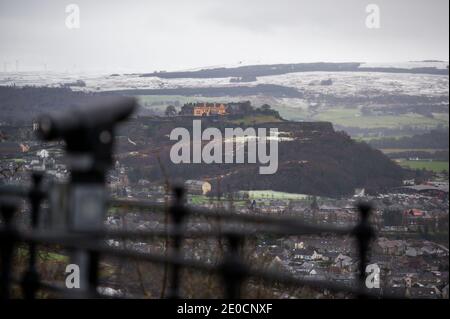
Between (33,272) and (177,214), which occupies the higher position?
(177,214)

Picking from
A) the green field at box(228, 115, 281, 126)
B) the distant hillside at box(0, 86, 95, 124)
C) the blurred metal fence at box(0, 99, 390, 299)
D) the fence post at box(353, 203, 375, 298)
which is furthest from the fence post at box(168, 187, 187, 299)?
the green field at box(228, 115, 281, 126)

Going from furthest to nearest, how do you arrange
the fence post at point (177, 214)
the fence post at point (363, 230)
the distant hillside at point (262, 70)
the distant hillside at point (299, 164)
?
1. the distant hillside at point (262, 70)
2. the distant hillside at point (299, 164)
3. the fence post at point (177, 214)
4. the fence post at point (363, 230)

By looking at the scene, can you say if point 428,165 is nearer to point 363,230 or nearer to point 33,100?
point 33,100

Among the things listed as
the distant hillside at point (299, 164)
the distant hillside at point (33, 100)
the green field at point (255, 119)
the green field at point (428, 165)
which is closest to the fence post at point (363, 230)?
the distant hillside at point (299, 164)

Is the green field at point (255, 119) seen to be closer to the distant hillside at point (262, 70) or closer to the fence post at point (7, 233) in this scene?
the distant hillside at point (262, 70)

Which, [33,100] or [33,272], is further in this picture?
[33,100]

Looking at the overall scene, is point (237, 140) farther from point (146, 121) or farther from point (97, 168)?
point (97, 168)

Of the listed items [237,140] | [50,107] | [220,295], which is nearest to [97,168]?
[220,295]

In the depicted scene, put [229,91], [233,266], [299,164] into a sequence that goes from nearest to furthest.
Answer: [233,266] → [299,164] → [229,91]

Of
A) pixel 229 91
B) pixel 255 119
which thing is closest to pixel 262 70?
pixel 229 91
